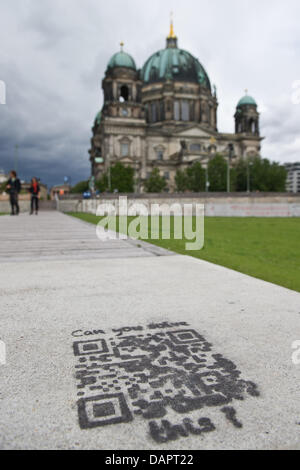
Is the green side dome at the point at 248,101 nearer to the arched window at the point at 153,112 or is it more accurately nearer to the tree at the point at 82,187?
the arched window at the point at 153,112

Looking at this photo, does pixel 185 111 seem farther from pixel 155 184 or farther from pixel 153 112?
pixel 155 184

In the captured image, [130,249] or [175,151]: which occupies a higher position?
[175,151]

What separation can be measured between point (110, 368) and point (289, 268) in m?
4.11

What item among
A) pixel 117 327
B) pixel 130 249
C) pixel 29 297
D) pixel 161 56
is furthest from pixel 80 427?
pixel 161 56

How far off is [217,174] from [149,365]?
60511 millimetres

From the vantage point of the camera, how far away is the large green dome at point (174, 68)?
252 feet

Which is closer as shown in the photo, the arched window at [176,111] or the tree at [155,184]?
the tree at [155,184]

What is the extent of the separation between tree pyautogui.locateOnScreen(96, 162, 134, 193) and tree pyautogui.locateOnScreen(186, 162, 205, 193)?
1036 centimetres

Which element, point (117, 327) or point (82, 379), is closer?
point (82, 379)

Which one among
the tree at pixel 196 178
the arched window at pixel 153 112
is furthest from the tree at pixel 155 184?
the arched window at pixel 153 112

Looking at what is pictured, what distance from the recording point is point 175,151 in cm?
7444

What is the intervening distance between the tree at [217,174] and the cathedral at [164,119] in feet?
17.3

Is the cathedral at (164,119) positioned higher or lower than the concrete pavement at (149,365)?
higher
